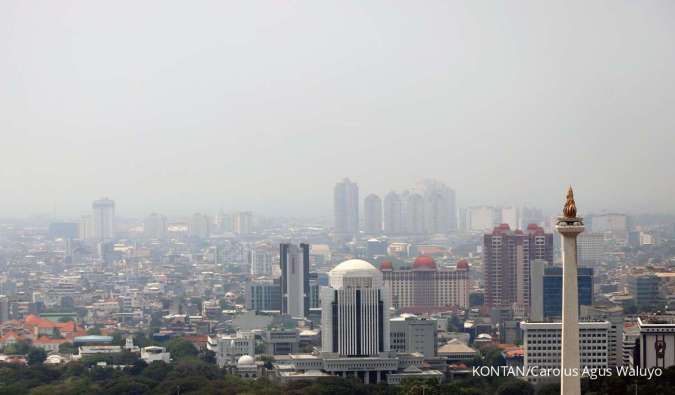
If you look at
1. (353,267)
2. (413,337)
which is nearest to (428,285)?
(413,337)

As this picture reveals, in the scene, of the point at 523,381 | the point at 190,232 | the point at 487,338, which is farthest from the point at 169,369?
the point at 190,232

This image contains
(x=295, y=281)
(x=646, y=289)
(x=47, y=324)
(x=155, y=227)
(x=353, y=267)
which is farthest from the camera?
(x=155, y=227)

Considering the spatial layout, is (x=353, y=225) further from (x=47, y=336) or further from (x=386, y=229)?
(x=47, y=336)

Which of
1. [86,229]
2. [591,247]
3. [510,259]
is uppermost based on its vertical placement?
[86,229]

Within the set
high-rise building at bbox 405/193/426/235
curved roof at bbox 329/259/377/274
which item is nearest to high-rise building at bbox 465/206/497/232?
high-rise building at bbox 405/193/426/235

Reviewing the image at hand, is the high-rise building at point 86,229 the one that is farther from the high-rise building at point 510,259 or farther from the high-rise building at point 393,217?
the high-rise building at point 510,259

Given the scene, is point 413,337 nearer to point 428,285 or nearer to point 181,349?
point 181,349
